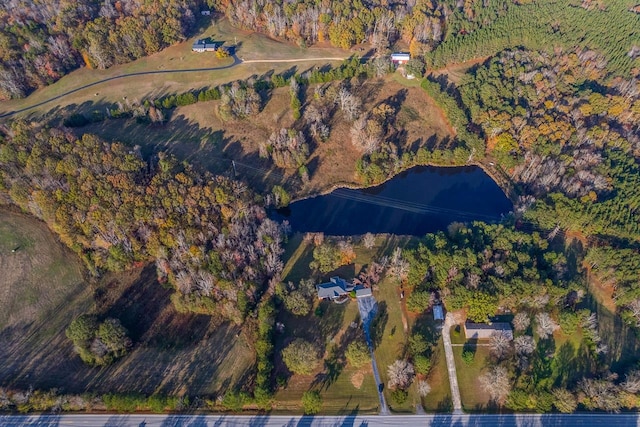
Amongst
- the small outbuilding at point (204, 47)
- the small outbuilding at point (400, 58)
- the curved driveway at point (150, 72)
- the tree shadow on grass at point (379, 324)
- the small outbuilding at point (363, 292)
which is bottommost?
the tree shadow on grass at point (379, 324)

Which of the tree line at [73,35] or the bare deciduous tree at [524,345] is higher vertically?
the tree line at [73,35]

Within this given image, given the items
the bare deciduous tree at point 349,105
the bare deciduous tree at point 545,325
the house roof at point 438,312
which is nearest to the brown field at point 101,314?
the house roof at point 438,312

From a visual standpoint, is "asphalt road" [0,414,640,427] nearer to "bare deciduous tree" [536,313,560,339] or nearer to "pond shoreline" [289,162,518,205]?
"bare deciduous tree" [536,313,560,339]

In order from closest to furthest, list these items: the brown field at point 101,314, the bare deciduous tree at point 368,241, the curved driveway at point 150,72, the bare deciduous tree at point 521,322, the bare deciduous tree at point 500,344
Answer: the brown field at point 101,314 → the bare deciduous tree at point 500,344 → the bare deciduous tree at point 521,322 → the bare deciduous tree at point 368,241 → the curved driveway at point 150,72

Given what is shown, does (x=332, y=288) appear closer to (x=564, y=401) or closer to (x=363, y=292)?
(x=363, y=292)

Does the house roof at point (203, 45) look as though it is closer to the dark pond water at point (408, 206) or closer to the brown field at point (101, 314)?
the dark pond water at point (408, 206)

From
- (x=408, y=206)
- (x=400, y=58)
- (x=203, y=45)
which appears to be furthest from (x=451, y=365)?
(x=203, y=45)
